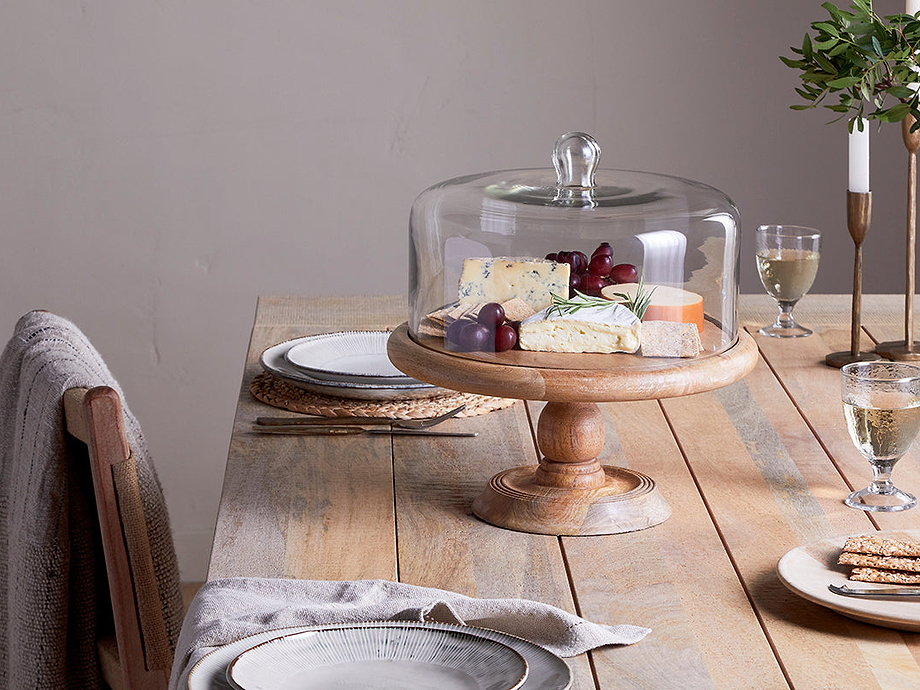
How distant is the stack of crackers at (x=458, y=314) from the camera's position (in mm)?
1202

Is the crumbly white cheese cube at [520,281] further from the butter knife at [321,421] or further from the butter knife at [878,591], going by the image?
the butter knife at [878,591]

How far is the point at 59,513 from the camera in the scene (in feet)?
4.36

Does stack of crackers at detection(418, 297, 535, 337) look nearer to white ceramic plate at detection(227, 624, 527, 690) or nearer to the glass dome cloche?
the glass dome cloche

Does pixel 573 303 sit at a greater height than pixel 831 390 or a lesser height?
greater

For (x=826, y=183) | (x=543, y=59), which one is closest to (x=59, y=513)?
(x=543, y=59)

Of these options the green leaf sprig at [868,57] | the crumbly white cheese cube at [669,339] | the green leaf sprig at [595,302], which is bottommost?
the crumbly white cheese cube at [669,339]

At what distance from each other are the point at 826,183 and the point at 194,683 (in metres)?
2.78

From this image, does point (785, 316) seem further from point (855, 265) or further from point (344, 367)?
point (344, 367)

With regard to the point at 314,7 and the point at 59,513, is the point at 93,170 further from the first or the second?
the point at 59,513

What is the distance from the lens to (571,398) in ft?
3.63

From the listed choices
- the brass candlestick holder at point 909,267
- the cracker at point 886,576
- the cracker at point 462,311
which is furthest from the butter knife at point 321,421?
the brass candlestick holder at point 909,267

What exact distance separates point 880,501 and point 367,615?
571 millimetres

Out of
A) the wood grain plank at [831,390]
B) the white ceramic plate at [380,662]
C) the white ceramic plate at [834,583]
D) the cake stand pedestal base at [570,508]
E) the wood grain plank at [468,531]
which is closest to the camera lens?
the white ceramic plate at [380,662]

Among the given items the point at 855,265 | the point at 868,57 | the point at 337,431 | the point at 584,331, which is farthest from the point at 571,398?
the point at 855,265
